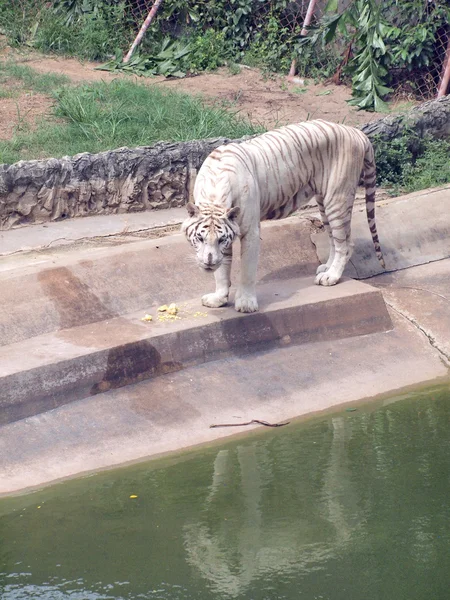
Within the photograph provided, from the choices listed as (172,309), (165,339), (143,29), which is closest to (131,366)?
(165,339)

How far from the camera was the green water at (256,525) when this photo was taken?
371 centimetres

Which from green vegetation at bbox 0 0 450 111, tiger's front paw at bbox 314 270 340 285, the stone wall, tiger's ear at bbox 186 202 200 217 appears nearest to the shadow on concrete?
tiger's ear at bbox 186 202 200 217

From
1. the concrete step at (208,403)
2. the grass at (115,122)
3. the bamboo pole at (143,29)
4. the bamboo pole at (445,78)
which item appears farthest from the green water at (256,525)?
the bamboo pole at (143,29)

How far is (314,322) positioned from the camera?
19.8ft

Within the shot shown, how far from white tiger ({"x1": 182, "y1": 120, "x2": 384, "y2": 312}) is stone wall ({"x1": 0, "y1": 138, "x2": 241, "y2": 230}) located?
70.5 inches

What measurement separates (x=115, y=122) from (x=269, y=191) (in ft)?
10.6

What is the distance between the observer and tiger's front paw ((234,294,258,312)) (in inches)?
225

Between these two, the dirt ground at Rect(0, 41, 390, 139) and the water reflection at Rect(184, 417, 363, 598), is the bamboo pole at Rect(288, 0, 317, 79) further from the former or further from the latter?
the water reflection at Rect(184, 417, 363, 598)

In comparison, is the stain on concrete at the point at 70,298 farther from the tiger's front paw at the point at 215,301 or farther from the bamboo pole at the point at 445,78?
the bamboo pole at the point at 445,78

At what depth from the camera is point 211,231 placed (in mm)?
5152

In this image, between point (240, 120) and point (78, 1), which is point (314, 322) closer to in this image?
point (240, 120)

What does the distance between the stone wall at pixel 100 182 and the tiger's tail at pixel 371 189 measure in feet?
6.12

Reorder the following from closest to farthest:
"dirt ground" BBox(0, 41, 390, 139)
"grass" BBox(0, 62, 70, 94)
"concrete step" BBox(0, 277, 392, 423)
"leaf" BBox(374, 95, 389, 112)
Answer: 1. "concrete step" BBox(0, 277, 392, 423)
2. "dirt ground" BBox(0, 41, 390, 139)
3. "grass" BBox(0, 62, 70, 94)
4. "leaf" BBox(374, 95, 389, 112)

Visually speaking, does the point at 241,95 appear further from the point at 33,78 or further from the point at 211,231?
the point at 211,231
